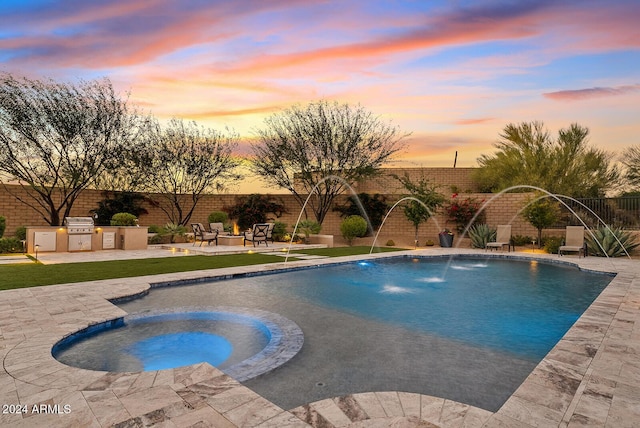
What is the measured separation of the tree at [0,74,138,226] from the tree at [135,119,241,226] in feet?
7.83

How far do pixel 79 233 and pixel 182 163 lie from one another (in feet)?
30.6

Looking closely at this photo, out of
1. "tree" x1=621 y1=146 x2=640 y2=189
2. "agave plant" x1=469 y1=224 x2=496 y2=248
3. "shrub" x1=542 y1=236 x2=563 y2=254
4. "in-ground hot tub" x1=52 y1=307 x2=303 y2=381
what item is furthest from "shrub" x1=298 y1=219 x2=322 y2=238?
"tree" x1=621 y1=146 x2=640 y2=189

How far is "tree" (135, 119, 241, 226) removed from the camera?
851 inches

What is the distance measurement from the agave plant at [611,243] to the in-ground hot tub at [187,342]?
46.0 ft

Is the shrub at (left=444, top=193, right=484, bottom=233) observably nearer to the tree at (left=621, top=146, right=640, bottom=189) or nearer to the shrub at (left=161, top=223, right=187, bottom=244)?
the tree at (left=621, top=146, right=640, bottom=189)

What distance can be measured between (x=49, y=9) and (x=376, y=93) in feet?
37.7

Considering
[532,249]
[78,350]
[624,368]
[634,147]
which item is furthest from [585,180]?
[78,350]

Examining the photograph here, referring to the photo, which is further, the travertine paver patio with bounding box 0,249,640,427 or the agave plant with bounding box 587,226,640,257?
the agave plant with bounding box 587,226,640,257

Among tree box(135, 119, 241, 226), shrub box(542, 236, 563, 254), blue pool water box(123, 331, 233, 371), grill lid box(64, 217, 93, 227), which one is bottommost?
blue pool water box(123, 331, 233, 371)

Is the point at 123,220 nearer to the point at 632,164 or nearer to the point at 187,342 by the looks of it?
the point at 187,342

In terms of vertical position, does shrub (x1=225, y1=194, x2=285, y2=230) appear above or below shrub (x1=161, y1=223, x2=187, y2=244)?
above

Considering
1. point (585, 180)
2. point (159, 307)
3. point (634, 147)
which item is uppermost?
point (634, 147)

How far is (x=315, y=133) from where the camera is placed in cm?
2269

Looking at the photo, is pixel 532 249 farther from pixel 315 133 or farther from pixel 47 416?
pixel 47 416
